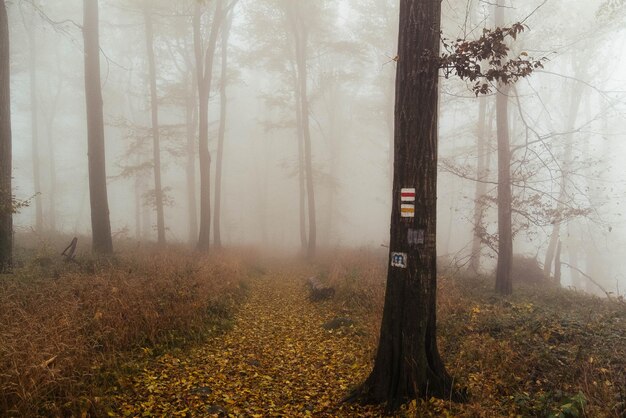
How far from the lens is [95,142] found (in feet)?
38.8

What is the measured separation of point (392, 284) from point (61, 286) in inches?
257

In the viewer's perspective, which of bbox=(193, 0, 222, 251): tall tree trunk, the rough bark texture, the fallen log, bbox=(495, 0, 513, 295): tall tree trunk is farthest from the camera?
bbox=(193, 0, 222, 251): tall tree trunk

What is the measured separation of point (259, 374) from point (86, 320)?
2.77 meters

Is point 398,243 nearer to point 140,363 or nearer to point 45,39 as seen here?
point 140,363

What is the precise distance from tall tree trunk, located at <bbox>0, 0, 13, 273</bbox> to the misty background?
1.54 meters

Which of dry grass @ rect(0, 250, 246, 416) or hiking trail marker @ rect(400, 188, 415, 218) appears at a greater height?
→ hiking trail marker @ rect(400, 188, 415, 218)

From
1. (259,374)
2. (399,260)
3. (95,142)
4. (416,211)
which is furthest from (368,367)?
(95,142)

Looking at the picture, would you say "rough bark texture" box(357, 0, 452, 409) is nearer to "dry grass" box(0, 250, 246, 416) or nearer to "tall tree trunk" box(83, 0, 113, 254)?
"dry grass" box(0, 250, 246, 416)

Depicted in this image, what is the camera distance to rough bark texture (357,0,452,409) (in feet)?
14.4

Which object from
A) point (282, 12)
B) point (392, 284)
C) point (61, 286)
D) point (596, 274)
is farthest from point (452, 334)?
point (596, 274)

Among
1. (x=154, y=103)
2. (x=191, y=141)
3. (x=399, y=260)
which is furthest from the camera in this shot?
(x=191, y=141)

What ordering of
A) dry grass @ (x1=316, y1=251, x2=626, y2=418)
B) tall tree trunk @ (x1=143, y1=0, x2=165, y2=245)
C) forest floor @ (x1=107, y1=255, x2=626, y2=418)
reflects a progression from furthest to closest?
tall tree trunk @ (x1=143, y1=0, x2=165, y2=245) → forest floor @ (x1=107, y1=255, x2=626, y2=418) → dry grass @ (x1=316, y1=251, x2=626, y2=418)

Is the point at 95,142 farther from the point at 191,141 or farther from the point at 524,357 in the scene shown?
the point at 524,357

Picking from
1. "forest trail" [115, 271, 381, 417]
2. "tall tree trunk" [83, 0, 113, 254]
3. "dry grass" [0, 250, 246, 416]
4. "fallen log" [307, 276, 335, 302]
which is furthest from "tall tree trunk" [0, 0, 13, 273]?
"fallen log" [307, 276, 335, 302]
